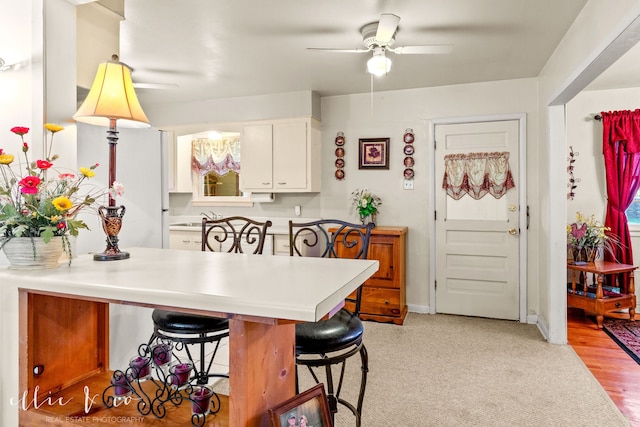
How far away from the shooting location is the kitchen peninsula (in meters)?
0.96

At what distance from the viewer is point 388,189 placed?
4.41m

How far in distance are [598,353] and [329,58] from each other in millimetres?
3216

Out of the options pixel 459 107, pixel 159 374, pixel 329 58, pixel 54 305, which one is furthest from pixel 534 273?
pixel 54 305

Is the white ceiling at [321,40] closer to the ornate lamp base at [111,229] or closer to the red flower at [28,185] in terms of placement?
the ornate lamp base at [111,229]

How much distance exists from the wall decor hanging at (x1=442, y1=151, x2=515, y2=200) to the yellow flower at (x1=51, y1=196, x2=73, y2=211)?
3.62m

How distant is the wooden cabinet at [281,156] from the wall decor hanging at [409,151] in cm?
99

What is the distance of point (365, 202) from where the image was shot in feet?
14.1

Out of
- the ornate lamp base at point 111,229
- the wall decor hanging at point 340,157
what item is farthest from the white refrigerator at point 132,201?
the wall decor hanging at point 340,157

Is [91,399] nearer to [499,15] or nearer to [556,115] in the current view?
[499,15]

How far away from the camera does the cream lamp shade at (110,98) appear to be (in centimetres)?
149

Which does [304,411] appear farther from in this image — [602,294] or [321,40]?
[602,294]

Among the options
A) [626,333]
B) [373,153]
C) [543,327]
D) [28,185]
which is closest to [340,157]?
[373,153]

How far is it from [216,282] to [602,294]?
402cm

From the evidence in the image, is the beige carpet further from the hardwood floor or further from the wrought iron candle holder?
the wrought iron candle holder
